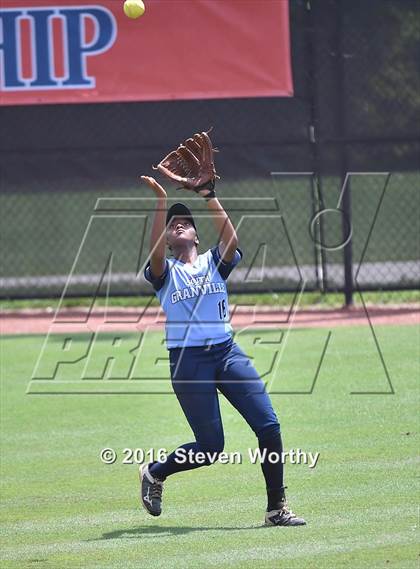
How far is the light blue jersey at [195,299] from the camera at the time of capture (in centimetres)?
668

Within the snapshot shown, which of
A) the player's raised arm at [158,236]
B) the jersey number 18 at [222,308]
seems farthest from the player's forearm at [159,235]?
the jersey number 18 at [222,308]

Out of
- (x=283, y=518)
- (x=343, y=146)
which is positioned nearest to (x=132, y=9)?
(x=343, y=146)

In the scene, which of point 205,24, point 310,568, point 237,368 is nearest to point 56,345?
point 205,24

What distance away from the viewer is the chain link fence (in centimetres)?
1449

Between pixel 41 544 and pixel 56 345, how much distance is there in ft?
20.4

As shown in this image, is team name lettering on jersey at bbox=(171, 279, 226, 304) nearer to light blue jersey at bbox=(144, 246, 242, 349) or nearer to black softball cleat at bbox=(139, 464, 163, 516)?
light blue jersey at bbox=(144, 246, 242, 349)

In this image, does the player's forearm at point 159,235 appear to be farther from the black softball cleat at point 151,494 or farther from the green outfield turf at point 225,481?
the green outfield turf at point 225,481

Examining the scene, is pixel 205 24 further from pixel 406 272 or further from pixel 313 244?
pixel 406 272

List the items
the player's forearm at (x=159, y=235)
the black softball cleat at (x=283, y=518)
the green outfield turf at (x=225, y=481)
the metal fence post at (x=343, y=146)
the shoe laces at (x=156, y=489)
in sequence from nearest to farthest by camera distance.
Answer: the green outfield turf at (x=225, y=481) < the black softball cleat at (x=283, y=518) < the player's forearm at (x=159, y=235) < the shoe laces at (x=156, y=489) < the metal fence post at (x=343, y=146)

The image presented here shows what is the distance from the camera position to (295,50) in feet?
47.7

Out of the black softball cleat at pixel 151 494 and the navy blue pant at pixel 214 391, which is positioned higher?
the navy blue pant at pixel 214 391

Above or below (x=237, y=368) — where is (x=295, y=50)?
below

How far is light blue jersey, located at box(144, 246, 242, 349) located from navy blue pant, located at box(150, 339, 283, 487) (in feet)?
0.22

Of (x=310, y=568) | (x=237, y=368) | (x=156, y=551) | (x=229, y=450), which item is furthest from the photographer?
(x=229, y=450)
